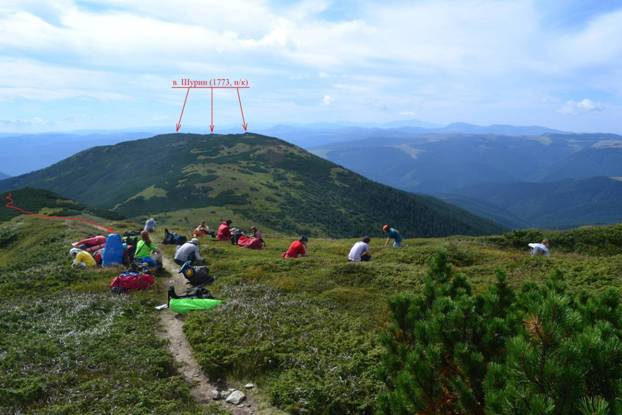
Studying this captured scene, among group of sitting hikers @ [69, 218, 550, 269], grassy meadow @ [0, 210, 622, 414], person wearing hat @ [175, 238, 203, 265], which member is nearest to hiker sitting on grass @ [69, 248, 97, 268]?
group of sitting hikers @ [69, 218, 550, 269]

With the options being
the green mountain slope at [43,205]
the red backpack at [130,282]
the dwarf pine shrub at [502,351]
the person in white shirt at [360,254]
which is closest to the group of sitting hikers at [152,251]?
the person in white shirt at [360,254]

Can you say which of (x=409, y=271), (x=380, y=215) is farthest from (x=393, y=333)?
(x=380, y=215)

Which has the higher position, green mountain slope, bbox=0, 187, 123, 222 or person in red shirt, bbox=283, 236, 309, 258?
person in red shirt, bbox=283, 236, 309, 258

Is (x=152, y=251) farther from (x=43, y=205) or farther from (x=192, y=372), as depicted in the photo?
(x=43, y=205)

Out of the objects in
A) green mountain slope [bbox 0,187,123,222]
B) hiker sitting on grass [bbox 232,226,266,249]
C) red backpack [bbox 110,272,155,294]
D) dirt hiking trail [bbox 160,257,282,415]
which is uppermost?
red backpack [bbox 110,272,155,294]

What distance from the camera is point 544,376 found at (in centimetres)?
498

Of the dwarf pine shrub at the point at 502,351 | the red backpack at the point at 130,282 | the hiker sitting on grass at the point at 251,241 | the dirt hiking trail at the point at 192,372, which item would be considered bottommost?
the hiker sitting on grass at the point at 251,241

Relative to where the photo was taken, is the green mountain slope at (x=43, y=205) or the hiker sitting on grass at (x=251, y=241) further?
the green mountain slope at (x=43, y=205)

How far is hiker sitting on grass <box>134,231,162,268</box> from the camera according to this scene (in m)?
26.0

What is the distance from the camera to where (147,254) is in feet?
88.2

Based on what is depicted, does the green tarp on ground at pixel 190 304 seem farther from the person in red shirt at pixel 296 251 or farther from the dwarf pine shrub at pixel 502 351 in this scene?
the dwarf pine shrub at pixel 502 351

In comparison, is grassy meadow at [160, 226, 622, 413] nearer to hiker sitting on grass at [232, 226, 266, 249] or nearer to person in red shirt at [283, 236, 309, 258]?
person in red shirt at [283, 236, 309, 258]

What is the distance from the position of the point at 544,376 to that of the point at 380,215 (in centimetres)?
19059

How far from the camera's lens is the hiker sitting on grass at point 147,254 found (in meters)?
26.0
